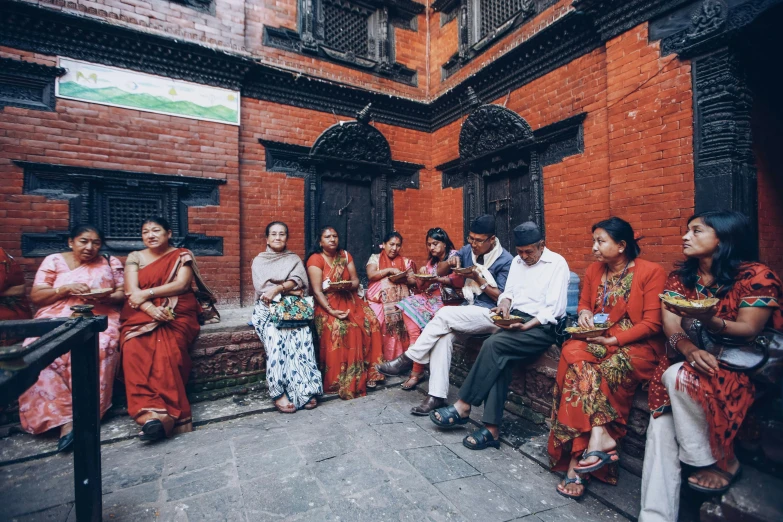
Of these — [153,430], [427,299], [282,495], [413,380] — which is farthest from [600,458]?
[153,430]

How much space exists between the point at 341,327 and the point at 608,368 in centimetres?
260

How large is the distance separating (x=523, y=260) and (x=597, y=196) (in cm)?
210

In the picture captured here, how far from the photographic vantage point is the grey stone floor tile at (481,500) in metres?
2.25

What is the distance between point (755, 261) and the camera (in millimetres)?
2373

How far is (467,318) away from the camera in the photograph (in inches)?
139

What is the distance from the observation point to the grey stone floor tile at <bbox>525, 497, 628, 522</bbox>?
2.22 meters

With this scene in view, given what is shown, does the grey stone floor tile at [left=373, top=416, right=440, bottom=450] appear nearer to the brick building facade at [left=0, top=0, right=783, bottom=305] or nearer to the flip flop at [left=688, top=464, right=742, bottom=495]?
the flip flop at [left=688, top=464, right=742, bottom=495]

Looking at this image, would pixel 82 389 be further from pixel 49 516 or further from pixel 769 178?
pixel 769 178

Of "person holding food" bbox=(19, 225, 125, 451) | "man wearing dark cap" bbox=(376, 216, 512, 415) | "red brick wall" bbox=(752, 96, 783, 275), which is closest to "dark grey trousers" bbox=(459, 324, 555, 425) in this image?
"man wearing dark cap" bbox=(376, 216, 512, 415)

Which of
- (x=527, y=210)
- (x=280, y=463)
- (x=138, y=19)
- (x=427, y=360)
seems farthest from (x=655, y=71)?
(x=138, y=19)

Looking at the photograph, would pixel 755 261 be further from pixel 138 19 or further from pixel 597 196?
pixel 138 19

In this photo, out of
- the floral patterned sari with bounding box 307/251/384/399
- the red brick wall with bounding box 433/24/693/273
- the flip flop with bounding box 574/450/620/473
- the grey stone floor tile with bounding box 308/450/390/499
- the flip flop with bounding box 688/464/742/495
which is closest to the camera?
the flip flop with bounding box 688/464/742/495

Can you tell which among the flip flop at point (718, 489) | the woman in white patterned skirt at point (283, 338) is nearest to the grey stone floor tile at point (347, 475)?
the woman in white patterned skirt at point (283, 338)

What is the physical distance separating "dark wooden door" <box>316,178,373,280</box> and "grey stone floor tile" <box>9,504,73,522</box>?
4.90m
